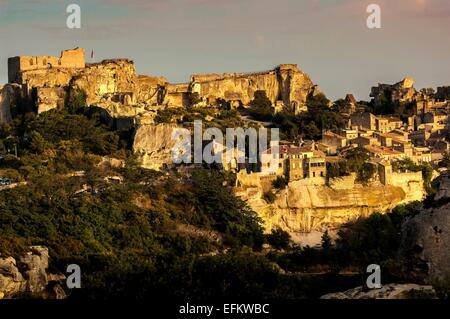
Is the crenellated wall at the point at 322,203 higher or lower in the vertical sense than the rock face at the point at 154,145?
lower

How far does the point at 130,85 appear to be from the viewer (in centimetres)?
5522

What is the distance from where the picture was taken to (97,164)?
45.6 metres

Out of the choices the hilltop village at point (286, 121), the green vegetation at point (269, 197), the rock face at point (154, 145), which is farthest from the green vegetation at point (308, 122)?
the green vegetation at point (269, 197)

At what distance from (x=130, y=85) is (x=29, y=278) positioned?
74.3ft

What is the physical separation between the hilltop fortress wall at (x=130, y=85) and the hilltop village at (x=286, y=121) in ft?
0.17

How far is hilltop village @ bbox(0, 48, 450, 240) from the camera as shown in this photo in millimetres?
44531

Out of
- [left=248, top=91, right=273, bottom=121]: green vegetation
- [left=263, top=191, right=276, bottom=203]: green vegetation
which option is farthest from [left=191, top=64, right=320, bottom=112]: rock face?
[left=263, top=191, right=276, bottom=203]: green vegetation

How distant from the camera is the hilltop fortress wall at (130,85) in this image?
52.2 m

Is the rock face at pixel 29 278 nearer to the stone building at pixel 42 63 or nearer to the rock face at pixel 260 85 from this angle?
the stone building at pixel 42 63

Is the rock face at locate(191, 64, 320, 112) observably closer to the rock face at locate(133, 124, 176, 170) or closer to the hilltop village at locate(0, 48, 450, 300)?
the hilltop village at locate(0, 48, 450, 300)

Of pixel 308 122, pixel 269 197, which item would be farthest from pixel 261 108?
pixel 269 197
